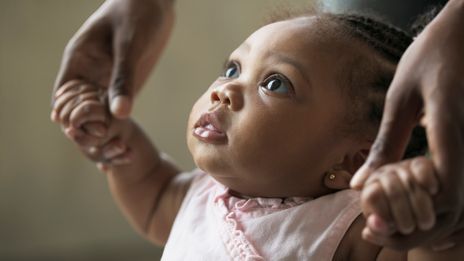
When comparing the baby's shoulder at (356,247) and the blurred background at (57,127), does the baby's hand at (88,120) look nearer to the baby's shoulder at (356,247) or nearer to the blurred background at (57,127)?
the baby's shoulder at (356,247)

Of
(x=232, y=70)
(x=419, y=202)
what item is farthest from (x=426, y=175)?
(x=232, y=70)

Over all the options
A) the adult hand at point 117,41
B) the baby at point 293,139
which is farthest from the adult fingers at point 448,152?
the adult hand at point 117,41

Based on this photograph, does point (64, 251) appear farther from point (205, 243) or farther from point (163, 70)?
point (205, 243)

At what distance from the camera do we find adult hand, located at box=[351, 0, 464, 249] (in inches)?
18.9

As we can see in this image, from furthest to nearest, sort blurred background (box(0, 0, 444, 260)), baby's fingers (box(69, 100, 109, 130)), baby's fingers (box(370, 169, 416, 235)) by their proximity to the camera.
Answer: blurred background (box(0, 0, 444, 260))
baby's fingers (box(69, 100, 109, 130))
baby's fingers (box(370, 169, 416, 235))

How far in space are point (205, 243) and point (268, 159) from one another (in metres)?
0.11

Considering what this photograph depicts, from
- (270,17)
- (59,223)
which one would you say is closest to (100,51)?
(270,17)

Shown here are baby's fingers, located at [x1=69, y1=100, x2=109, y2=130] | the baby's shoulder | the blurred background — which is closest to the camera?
the baby's shoulder

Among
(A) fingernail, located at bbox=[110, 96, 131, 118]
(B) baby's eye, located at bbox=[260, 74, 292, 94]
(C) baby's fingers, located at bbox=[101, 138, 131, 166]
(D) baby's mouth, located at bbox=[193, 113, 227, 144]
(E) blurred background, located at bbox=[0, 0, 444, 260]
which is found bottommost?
(E) blurred background, located at bbox=[0, 0, 444, 260]

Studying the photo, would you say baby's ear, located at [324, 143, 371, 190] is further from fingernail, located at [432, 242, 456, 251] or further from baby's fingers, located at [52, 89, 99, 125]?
baby's fingers, located at [52, 89, 99, 125]

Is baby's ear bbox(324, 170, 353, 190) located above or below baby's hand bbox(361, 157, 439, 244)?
below

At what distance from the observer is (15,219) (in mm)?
1513

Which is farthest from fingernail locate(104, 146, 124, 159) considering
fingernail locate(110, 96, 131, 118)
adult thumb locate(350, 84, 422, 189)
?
adult thumb locate(350, 84, 422, 189)

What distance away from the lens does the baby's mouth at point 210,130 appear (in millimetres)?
709
